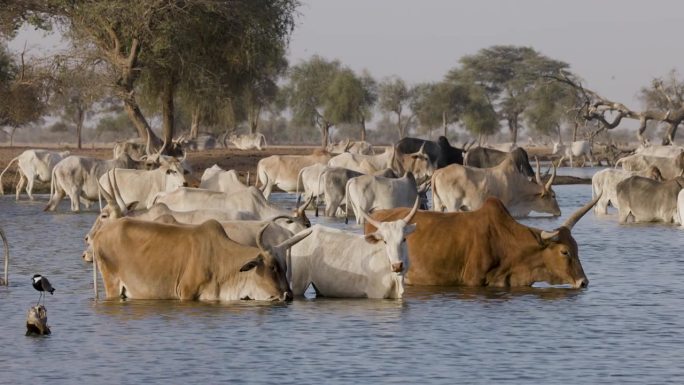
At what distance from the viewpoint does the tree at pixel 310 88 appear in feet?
330

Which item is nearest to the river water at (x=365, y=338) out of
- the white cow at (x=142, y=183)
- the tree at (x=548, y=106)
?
the white cow at (x=142, y=183)

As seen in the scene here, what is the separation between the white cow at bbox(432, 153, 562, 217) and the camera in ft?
86.6

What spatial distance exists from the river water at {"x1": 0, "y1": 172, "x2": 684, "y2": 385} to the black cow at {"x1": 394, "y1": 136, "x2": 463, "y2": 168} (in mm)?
21006

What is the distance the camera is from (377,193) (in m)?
24.9

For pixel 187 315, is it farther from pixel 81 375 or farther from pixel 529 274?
pixel 529 274

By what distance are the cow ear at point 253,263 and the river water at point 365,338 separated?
1.31ft

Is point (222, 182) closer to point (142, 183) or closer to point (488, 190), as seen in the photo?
point (142, 183)

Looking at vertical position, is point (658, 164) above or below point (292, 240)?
above

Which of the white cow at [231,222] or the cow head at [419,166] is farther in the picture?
the cow head at [419,166]

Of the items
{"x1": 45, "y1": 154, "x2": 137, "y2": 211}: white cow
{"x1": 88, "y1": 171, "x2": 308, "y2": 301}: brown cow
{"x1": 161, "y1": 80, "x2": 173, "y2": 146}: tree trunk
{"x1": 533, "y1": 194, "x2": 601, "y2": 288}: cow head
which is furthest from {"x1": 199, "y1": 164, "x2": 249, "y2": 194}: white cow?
{"x1": 161, "y1": 80, "x2": 173, "y2": 146}: tree trunk

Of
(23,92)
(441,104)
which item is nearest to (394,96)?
(441,104)

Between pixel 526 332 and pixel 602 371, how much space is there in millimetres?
1951

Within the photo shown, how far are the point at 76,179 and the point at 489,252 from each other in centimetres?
1666

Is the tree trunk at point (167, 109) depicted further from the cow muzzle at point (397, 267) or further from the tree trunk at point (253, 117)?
the tree trunk at point (253, 117)
